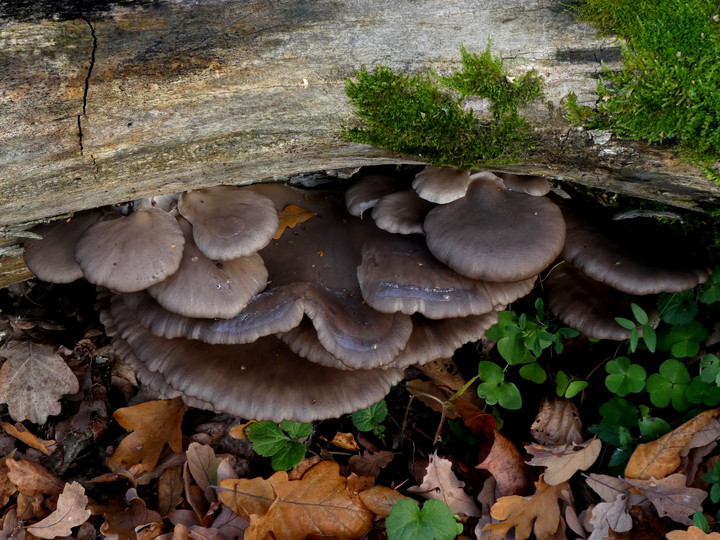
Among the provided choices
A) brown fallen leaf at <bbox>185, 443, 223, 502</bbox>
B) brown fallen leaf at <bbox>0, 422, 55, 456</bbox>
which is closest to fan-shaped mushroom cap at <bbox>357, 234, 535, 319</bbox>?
brown fallen leaf at <bbox>185, 443, 223, 502</bbox>

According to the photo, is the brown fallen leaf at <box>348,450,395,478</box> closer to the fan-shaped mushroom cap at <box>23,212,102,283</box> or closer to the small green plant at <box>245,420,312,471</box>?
the small green plant at <box>245,420,312,471</box>

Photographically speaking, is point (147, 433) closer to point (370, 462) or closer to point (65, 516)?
point (65, 516)

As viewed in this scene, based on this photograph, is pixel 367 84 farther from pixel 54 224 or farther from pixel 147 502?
pixel 147 502

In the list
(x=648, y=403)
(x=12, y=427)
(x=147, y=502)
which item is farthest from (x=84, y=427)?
(x=648, y=403)

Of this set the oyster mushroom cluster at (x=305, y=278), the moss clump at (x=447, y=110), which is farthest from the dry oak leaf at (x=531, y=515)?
the moss clump at (x=447, y=110)

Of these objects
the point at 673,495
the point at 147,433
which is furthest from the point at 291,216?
the point at 673,495

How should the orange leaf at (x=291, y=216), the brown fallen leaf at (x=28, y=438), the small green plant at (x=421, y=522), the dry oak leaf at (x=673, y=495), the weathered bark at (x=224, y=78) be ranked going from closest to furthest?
the weathered bark at (x=224, y=78) → the small green plant at (x=421, y=522) → the dry oak leaf at (x=673, y=495) → the orange leaf at (x=291, y=216) → the brown fallen leaf at (x=28, y=438)

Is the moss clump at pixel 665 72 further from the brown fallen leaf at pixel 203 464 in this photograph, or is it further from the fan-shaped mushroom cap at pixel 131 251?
the brown fallen leaf at pixel 203 464
